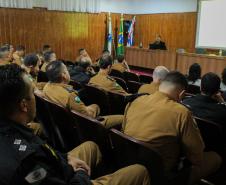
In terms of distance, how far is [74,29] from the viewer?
34.2 ft

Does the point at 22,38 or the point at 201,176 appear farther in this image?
the point at 22,38

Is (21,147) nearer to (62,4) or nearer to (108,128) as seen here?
(108,128)

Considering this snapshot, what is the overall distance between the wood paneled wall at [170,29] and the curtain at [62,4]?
2.06 m

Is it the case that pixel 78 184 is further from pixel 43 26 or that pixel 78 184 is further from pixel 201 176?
pixel 43 26

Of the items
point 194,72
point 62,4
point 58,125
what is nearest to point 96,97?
point 58,125

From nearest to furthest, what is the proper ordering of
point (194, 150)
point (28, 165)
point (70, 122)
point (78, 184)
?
point (28, 165), point (78, 184), point (194, 150), point (70, 122)

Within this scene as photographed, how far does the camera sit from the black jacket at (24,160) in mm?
1073

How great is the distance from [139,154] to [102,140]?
349 mm

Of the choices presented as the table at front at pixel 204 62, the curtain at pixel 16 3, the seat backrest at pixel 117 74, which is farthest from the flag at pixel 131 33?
the seat backrest at pixel 117 74

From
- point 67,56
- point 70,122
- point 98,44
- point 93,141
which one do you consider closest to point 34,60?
point 70,122

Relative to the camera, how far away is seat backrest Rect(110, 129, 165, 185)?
1.70 meters

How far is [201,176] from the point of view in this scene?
2.15 m

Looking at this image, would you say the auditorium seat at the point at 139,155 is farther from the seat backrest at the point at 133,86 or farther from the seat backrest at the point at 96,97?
the seat backrest at the point at 133,86

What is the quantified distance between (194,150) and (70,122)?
104 cm
